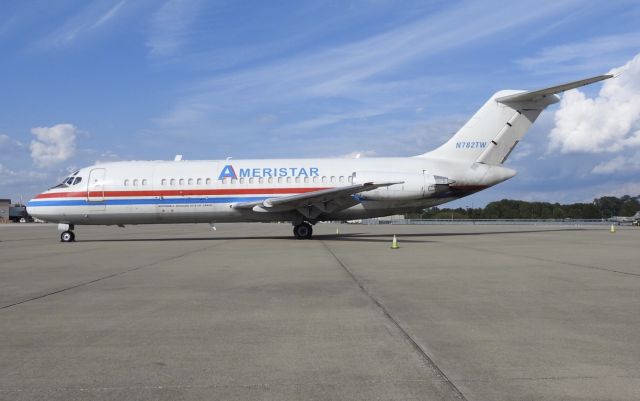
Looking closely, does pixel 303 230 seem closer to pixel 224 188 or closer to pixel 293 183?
pixel 293 183

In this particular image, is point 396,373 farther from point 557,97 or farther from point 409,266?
point 557,97

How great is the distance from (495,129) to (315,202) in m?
9.67

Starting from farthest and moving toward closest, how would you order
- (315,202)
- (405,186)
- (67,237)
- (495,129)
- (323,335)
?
(495,129) < (67,237) < (405,186) < (315,202) < (323,335)

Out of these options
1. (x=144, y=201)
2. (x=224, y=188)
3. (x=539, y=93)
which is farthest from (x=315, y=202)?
(x=539, y=93)

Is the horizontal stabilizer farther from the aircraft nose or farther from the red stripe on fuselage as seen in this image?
the aircraft nose

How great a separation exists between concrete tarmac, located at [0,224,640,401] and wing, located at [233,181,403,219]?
33.9ft

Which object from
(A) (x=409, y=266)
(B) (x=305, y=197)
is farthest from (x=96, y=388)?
(B) (x=305, y=197)

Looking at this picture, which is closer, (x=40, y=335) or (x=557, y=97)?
(x=40, y=335)

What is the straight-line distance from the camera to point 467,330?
5691mm

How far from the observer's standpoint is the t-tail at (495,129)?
24781 mm

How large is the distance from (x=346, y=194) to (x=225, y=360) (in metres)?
17.4

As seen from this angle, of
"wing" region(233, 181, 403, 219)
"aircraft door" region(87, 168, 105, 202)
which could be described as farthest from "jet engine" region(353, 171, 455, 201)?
"aircraft door" region(87, 168, 105, 202)

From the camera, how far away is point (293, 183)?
2372 centimetres

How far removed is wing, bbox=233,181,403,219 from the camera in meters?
21.2
